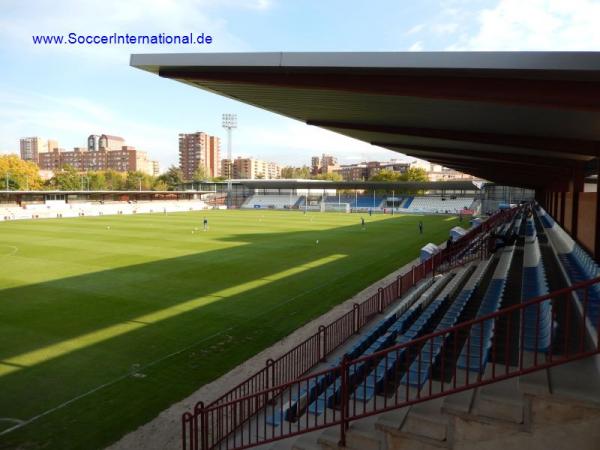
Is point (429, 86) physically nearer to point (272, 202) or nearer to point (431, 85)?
point (431, 85)

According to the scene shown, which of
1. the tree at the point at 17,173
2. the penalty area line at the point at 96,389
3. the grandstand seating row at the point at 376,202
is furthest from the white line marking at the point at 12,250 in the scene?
the tree at the point at 17,173

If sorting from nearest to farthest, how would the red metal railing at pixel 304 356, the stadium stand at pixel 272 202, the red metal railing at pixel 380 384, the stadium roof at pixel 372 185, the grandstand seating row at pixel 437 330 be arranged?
the red metal railing at pixel 380 384
the grandstand seating row at pixel 437 330
the red metal railing at pixel 304 356
the stadium roof at pixel 372 185
the stadium stand at pixel 272 202

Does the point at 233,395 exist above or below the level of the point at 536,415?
below

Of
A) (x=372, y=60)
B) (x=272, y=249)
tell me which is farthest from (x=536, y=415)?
(x=272, y=249)

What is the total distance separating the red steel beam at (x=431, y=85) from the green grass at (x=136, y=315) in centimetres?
613

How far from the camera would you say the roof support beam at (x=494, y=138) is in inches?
390

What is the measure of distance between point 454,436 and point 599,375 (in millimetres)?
1758

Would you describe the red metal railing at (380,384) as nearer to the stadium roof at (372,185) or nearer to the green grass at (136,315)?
the green grass at (136,315)

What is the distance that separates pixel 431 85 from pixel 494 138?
6016mm

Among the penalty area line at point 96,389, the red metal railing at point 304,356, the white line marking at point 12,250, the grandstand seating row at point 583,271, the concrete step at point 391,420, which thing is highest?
the grandstand seating row at point 583,271

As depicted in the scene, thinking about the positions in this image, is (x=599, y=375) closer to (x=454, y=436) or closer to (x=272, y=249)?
(x=454, y=436)

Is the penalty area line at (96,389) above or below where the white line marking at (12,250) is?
below

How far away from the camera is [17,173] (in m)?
90.9

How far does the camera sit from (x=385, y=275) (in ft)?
Answer: 69.1
